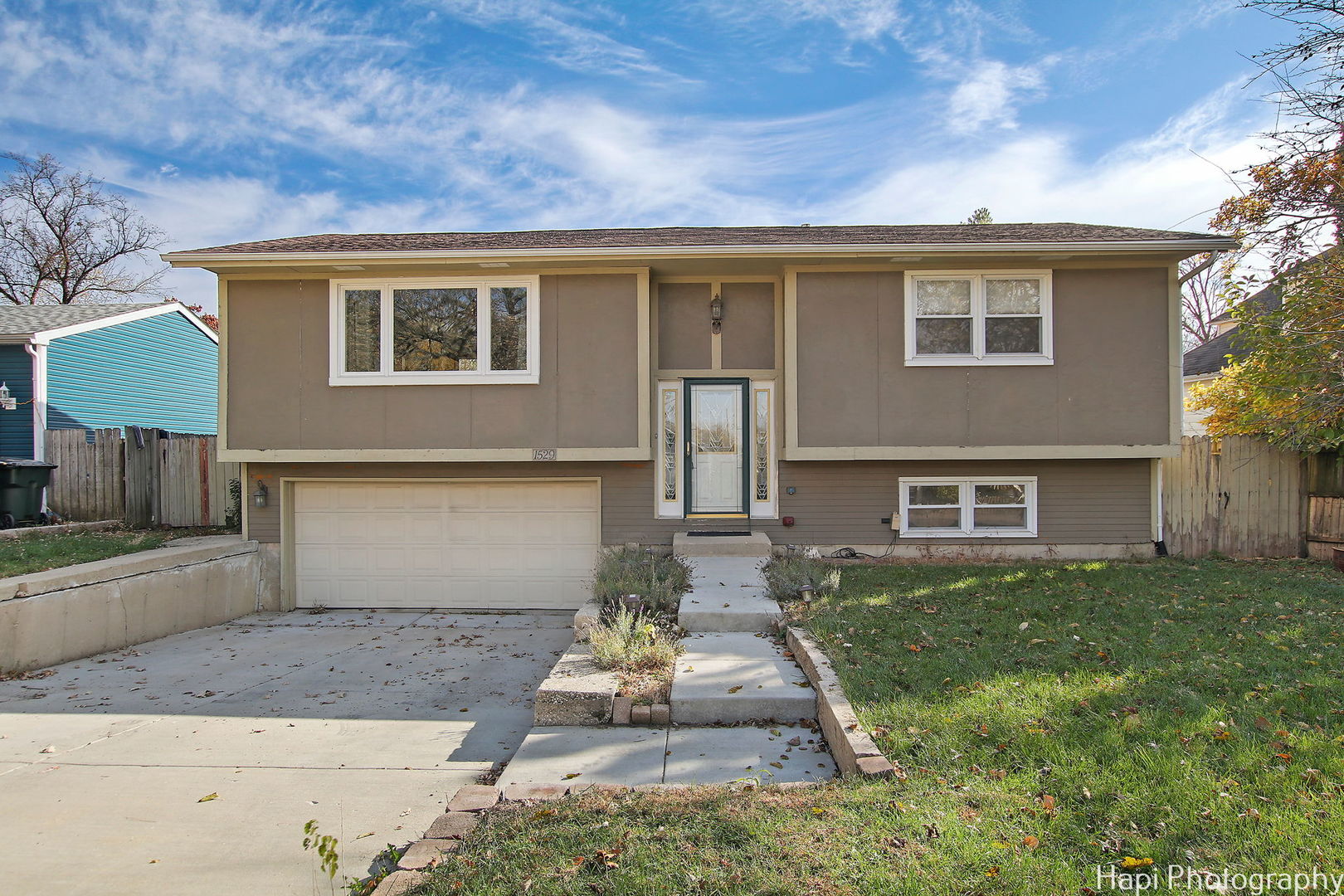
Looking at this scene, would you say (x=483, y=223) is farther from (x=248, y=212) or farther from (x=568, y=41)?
(x=248, y=212)

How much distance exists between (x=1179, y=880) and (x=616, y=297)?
8.58 m

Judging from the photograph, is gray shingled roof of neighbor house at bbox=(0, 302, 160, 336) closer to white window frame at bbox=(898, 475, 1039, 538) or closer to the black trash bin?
the black trash bin

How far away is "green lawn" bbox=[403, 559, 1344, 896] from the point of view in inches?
106

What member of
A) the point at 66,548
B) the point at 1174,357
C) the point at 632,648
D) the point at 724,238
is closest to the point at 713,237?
the point at 724,238

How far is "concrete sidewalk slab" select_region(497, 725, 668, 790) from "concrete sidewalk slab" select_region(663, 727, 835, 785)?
108 mm

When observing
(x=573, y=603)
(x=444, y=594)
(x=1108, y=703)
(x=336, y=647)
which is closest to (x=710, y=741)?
(x=1108, y=703)

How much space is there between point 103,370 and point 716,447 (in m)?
15.1

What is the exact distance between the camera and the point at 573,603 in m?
10.5

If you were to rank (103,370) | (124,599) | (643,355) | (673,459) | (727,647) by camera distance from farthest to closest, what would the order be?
(103,370), (673,459), (643,355), (124,599), (727,647)

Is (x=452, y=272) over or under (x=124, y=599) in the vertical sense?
over

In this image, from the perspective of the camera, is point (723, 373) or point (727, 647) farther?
point (723, 373)

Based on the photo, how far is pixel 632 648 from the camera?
5.59 metres

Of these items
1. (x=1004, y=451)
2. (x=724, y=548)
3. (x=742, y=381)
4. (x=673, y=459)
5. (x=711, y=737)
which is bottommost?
(x=711, y=737)

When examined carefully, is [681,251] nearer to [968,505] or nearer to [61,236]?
[968,505]
